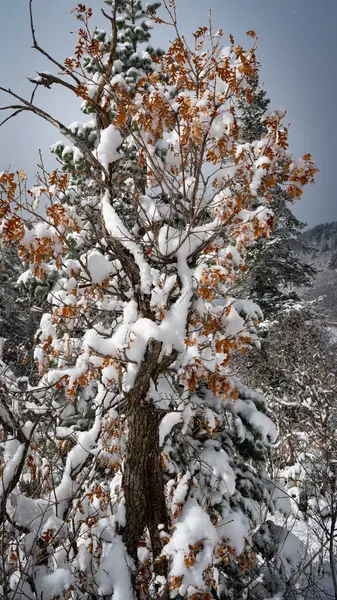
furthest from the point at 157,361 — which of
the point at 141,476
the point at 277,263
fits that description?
the point at 277,263

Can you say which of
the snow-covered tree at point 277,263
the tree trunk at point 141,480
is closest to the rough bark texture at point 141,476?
the tree trunk at point 141,480

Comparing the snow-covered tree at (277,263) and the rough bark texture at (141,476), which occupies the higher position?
the snow-covered tree at (277,263)

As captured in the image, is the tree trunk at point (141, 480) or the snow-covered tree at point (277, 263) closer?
the tree trunk at point (141, 480)

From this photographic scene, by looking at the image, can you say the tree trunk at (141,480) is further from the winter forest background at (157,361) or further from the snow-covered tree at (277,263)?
the snow-covered tree at (277,263)

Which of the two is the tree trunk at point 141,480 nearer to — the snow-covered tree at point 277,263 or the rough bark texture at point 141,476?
the rough bark texture at point 141,476

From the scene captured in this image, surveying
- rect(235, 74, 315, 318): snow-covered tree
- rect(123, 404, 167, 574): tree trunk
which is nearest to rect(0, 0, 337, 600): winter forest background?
rect(123, 404, 167, 574): tree trunk

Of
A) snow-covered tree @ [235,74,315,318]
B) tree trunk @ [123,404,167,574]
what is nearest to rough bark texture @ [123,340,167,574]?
tree trunk @ [123,404,167,574]

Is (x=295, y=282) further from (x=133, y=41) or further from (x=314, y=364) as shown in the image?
(x=133, y=41)

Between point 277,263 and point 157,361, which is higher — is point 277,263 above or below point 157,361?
above

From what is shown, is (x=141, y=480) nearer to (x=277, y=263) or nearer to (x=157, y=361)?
(x=157, y=361)

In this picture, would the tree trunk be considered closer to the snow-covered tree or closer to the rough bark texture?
the rough bark texture

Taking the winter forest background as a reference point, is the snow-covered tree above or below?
above

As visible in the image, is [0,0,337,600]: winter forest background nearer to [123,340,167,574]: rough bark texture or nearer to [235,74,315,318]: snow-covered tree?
[123,340,167,574]: rough bark texture

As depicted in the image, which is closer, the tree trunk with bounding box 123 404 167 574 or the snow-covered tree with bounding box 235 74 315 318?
the tree trunk with bounding box 123 404 167 574
